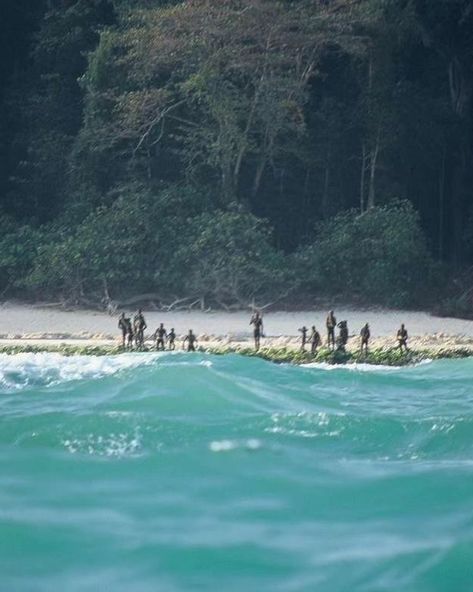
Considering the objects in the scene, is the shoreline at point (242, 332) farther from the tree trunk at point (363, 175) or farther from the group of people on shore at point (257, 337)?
the tree trunk at point (363, 175)

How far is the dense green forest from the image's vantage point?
24406mm

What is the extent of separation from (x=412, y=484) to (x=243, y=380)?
19.4 feet

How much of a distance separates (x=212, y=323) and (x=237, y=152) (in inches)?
180

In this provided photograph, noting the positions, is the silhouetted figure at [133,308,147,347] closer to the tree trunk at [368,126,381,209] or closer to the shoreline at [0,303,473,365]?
the shoreline at [0,303,473,365]

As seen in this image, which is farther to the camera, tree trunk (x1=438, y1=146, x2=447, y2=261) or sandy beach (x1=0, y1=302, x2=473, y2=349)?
tree trunk (x1=438, y1=146, x2=447, y2=261)

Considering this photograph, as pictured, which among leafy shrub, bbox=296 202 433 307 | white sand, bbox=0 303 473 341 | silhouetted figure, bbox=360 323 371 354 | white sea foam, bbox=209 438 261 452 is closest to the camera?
white sea foam, bbox=209 438 261 452

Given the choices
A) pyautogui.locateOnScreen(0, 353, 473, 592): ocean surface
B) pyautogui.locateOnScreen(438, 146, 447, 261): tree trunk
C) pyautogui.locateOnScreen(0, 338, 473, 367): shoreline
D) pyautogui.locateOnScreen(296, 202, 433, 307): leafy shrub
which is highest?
pyautogui.locateOnScreen(438, 146, 447, 261): tree trunk

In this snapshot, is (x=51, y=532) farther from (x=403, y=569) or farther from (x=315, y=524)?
(x=403, y=569)

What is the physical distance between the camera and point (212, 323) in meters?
22.7

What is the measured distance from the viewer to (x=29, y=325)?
22844 mm

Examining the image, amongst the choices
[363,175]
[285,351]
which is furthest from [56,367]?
[363,175]

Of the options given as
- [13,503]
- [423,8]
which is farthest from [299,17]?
[13,503]

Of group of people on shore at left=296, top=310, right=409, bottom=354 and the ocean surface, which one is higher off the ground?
group of people on shore at left=296, top=310, right=409, bottom=354

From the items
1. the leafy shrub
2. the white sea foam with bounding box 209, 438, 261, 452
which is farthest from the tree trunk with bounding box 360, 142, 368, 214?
the white sea foam with bounding box 209, 438, 261, 452
